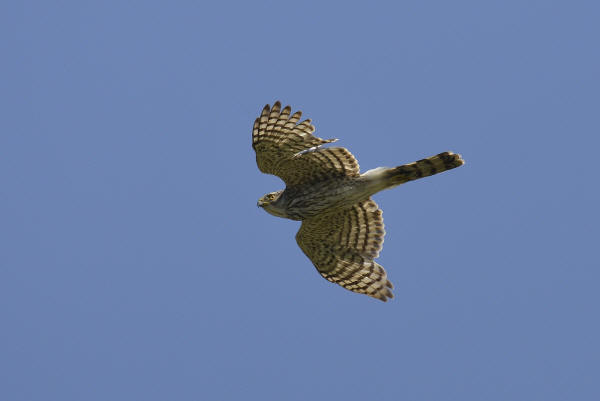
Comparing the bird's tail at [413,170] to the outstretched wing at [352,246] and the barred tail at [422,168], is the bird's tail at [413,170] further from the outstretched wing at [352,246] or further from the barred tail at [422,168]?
the outstretched wing at [352,246]

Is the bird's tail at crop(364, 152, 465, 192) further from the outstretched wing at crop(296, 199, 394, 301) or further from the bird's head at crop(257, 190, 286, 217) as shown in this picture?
the bird's head at crop(257, 190, 286, 217)

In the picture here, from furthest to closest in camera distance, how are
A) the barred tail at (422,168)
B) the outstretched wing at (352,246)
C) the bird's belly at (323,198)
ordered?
the outstretched wing at (352,246), the bird's belly at (323,198), the barred tail at (422,168)

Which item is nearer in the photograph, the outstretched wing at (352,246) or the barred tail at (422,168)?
the barred tail at (422,168)

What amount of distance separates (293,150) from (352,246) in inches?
84.5

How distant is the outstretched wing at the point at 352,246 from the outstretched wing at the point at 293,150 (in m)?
0.94

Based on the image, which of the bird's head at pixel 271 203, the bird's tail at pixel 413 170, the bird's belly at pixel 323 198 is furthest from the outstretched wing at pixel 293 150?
the bird's head at pixel 271 203

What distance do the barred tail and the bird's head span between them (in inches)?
70.2

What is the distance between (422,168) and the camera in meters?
13.4

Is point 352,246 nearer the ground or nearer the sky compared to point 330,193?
nearer the ground

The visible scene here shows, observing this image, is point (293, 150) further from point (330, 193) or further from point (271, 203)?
point (271, 203)

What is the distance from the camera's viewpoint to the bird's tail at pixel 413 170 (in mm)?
13234

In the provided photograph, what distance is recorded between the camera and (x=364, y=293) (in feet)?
48.1

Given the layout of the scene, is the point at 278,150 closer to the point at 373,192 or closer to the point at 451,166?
the point at 373,192

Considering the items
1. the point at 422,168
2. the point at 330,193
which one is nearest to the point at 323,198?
the point at 330,193
